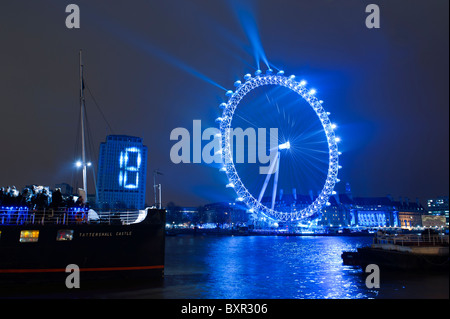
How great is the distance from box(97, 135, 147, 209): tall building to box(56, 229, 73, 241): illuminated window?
166 m

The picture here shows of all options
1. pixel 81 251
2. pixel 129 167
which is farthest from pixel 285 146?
pixel 129 167

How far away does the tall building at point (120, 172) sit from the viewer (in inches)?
7338

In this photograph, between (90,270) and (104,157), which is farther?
(104,157)

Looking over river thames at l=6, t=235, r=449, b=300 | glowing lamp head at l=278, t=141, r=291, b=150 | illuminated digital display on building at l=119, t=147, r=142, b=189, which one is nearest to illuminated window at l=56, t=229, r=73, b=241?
river thames at l=6, t=235, r=449, b=300

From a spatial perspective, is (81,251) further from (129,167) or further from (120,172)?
(129,167)

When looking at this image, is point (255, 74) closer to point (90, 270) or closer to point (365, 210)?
point (90, 270)

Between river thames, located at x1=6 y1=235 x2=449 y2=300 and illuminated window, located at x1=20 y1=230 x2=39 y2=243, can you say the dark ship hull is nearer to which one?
illuminated window, located at x1=20 y1=230 x2=39 y2=243

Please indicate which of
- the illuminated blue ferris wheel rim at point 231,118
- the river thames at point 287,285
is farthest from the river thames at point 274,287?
the illuminated blue ferris wheel rim at point 231,118

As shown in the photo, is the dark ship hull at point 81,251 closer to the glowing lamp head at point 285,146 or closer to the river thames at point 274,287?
the river thames at point 274,287

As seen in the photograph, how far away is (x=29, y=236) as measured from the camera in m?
20.9

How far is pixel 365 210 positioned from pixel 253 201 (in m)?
146
